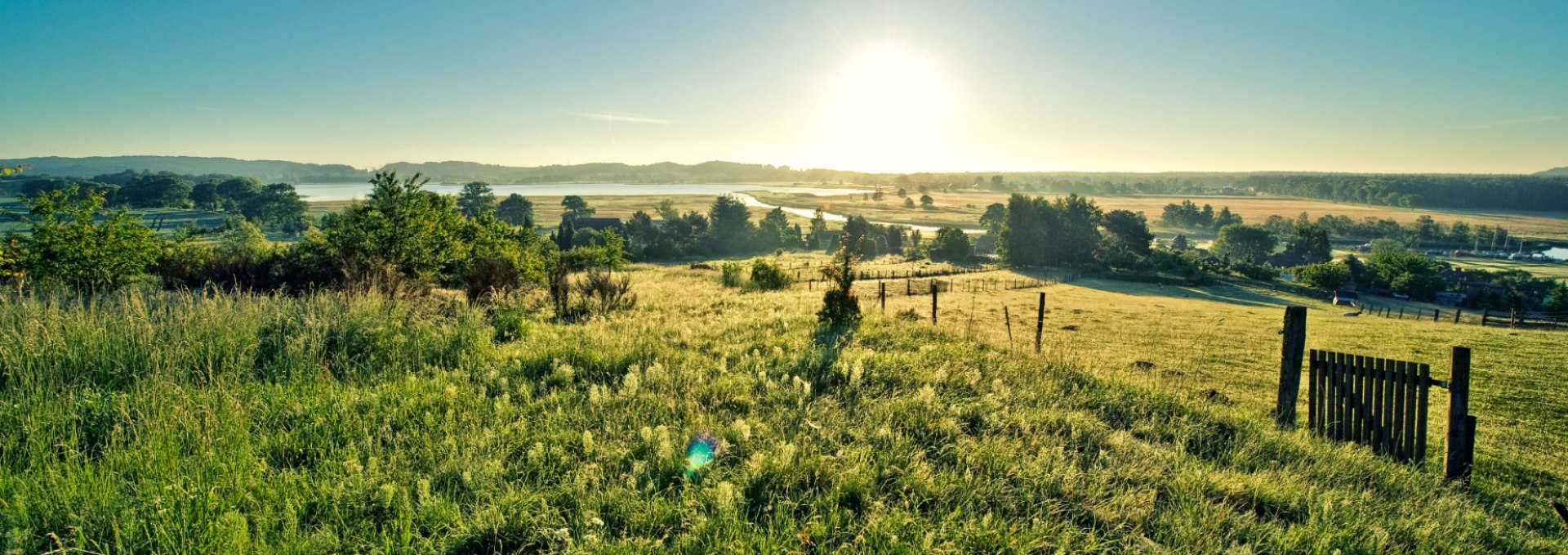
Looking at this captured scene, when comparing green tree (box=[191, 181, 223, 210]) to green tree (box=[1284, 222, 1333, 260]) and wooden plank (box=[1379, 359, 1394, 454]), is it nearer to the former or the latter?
wooden plank (box=[1379, 359, 1394, 454])

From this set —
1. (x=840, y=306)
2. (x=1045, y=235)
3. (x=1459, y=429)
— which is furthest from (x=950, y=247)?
(x=1459, y=429)

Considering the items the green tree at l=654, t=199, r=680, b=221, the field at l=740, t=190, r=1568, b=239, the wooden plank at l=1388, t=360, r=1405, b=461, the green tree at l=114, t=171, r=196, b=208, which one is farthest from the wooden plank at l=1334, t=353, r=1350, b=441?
the green tree at l=114, t=171, r=196, b=208

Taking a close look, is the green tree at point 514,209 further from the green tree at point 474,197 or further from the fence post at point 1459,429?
the fence post at point 1459,429

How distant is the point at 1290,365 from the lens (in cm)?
752

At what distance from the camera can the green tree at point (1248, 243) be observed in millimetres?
105438

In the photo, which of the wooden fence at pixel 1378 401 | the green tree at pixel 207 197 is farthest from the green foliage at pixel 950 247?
the green tree at pixel 207 197

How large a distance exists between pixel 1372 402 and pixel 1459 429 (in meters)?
0.75

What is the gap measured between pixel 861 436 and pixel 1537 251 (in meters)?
195

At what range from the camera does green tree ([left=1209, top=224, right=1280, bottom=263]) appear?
105 metres

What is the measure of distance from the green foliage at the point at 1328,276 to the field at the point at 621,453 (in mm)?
74034

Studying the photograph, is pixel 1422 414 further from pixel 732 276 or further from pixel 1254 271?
pixel 1254 271

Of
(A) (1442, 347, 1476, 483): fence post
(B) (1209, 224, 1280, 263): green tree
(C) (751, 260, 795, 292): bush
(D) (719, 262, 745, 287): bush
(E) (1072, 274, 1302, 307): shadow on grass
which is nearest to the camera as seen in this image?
(A) (1442, 347, 1476, 483): fence post

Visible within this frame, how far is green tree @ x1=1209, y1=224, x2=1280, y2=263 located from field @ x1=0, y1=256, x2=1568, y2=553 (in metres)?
122

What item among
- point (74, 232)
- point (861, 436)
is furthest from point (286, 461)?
point (74, 232)
